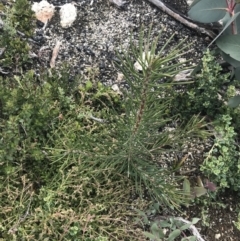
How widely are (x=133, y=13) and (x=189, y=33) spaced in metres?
0.33

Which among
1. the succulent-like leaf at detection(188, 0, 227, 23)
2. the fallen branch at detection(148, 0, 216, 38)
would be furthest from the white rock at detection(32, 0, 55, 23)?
the succulent-like leaf at detection(188, 0, 227, 23)

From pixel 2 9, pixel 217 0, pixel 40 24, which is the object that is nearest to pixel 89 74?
pixel 40 24

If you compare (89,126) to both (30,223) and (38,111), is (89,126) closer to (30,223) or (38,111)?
(38,111)

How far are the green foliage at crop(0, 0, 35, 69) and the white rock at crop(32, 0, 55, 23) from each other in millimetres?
103

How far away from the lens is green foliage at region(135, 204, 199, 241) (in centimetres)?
183

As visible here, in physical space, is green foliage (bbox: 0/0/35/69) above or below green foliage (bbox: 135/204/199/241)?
above

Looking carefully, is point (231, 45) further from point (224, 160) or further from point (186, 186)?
point (186, 186)

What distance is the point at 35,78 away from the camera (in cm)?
218

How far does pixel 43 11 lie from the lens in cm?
240

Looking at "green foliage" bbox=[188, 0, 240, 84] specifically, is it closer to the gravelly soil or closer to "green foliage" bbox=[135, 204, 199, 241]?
the gravelly soil

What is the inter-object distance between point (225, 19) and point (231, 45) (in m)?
0.14

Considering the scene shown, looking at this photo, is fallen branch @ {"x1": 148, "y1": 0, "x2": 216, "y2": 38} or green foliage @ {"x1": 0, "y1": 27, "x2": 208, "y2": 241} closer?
green foliage @ {"x1": 0, "y1": 27, "x2": 208, "y2": 241}

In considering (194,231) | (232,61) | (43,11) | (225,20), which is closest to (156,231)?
(194,231)

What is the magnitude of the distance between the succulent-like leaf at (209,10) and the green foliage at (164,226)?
0.89 m
